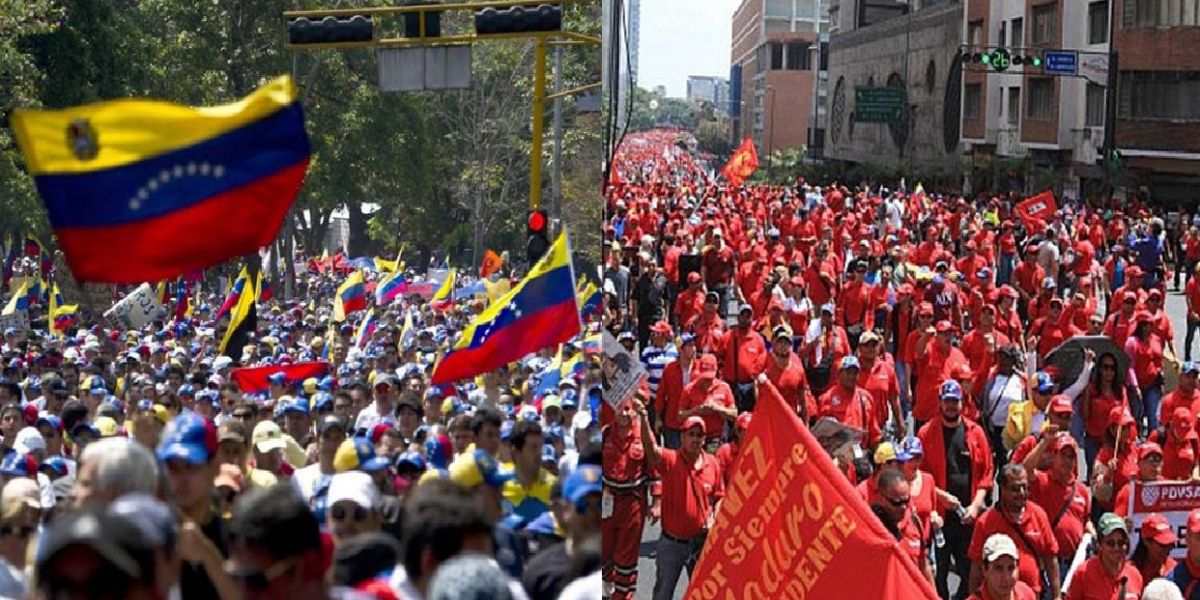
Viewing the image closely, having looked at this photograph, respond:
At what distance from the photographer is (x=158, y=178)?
11.4 feet

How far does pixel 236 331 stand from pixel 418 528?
4.32ft

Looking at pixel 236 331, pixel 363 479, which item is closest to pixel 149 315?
pixel 236 331

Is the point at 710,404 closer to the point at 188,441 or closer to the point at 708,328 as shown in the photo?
the point at 708,328

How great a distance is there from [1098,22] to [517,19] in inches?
822

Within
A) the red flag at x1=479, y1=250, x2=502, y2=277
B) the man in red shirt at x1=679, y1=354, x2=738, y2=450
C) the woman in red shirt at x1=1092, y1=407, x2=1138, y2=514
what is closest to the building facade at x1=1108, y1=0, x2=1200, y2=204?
the woman in red shirt at x1=1092, y1=407, x2=1138, y2=514

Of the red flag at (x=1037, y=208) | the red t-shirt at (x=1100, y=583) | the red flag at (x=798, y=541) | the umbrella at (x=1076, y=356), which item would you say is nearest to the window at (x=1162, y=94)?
the red flag at (x=1037, y=208)

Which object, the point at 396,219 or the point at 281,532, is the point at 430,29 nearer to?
the point at 396,219

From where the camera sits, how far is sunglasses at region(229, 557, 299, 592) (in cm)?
314

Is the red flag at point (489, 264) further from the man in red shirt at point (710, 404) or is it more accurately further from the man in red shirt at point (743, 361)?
the man in red shirt at point (743, 361)

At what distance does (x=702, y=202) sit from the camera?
30.7 meters

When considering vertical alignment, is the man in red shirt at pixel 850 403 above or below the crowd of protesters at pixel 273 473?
below

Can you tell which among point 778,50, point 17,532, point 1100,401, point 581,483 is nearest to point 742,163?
point 1100,401

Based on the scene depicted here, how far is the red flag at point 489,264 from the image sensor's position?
205 inches

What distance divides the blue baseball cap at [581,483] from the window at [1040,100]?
28111mm
